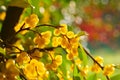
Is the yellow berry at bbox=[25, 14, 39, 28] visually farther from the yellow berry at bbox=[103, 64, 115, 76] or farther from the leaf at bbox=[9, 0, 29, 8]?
the yellow berry at bbox=[103, 64, 115, 76]

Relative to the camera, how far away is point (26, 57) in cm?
79

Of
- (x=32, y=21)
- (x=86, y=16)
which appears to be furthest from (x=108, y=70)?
(x=86, y=16)

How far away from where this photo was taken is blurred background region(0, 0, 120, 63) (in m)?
1.92

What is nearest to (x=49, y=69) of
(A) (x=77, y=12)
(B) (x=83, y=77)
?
(B) (x=83, y=77)

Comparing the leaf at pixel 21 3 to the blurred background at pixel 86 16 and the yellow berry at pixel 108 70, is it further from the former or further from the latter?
the yellow berry at pixel 108 70

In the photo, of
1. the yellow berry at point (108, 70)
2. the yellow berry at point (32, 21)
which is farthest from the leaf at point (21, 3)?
the yellow berry at point (108, 70)

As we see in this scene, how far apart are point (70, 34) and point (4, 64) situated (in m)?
0.16

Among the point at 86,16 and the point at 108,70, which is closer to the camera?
the point at 108,70

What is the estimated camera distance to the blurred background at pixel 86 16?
1917mm

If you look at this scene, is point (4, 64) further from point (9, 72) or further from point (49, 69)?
point (49, 69)

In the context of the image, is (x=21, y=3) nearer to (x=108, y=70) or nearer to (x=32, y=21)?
(x=32, y=21)

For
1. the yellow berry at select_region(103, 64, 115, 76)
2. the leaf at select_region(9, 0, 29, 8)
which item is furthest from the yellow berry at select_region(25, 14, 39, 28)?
the yellow berry at select_region(103, 64, 115, 76)

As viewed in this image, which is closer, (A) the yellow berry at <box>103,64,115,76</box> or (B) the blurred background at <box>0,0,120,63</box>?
(A) the yellow berry at <box>103,64,115,76</box>

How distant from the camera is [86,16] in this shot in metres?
4.26
